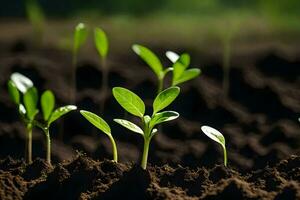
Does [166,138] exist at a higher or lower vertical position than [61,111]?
lower

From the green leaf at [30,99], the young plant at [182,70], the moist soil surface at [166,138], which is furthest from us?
the young plant at [182,70]

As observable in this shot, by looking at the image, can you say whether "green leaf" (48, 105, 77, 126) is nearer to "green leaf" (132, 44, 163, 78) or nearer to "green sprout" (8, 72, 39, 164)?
"green sprout" (8, 72, 39, 164)

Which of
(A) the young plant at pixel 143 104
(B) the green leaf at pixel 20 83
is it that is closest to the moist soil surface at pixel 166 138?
(A) the young plant at pixel 143 104

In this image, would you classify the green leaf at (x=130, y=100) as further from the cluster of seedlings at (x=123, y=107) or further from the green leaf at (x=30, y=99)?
the green leaf at (x=30, y=99)

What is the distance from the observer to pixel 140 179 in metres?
2.13

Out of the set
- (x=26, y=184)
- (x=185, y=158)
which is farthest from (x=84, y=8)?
(x=26, y=184)

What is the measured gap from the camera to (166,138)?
3227 millimetres

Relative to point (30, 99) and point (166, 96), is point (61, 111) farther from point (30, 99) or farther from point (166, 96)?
point (166, 96)

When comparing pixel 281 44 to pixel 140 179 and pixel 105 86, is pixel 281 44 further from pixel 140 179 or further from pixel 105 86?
pixel 140 179

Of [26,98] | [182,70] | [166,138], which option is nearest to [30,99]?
[26,98]

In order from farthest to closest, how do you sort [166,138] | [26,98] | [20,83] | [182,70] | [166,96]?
1. [166,138]
2. [182,70]
3. [20,83]
4. [26,98]
5. [166,96]

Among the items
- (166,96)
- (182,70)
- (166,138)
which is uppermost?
(166,96)

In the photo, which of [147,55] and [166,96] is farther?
[147,55]

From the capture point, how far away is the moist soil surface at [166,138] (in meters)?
2.14
